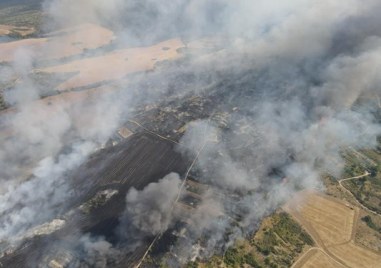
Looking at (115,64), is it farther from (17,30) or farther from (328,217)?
(328,217)

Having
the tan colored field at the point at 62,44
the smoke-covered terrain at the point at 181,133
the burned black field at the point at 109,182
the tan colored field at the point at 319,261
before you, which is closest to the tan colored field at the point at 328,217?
the tan colored field at the point at 319,261

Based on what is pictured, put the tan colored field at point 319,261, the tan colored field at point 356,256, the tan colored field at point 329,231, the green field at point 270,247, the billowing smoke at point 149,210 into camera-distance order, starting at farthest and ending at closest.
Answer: the billowing smoke at point 149,210 < the tan colored field at point 329,231 < the tan colored field at point 356,256 < the tan colored field at point 319,261 < the green field at point 270,247

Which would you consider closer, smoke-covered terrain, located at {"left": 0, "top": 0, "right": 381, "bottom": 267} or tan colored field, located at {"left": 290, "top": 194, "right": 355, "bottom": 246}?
smoke-covered terrain, located at {"left": 0, "top": 0, "right": 381, "bottom": 267}

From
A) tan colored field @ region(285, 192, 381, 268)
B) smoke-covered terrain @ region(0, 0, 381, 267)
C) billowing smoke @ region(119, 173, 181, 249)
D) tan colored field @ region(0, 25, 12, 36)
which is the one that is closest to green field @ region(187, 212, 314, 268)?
tan colored field @ region(285, 192, 381, 268)

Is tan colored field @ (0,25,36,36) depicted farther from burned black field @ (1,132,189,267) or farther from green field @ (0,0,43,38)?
burned black field @ (1,132,189,267)

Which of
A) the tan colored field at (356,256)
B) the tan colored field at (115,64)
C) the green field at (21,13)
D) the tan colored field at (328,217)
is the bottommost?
the tan colored field at (356,256)

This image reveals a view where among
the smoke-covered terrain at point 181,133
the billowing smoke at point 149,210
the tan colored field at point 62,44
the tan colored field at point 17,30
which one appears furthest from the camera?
the tan colored field at point 17,30

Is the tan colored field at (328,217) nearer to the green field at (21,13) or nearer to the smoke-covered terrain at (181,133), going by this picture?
the smoke-covered terrain at (181,133)

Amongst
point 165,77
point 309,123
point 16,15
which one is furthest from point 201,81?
point 16,15
